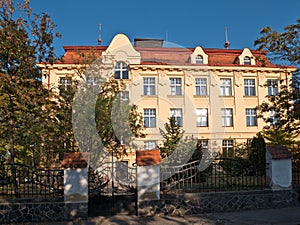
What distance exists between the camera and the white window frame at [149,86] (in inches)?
1021

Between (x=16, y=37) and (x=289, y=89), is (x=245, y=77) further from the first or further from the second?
(x=16, y=37)

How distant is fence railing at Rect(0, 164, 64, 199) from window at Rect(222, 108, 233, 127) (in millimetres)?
20165

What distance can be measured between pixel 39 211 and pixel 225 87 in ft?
72.2

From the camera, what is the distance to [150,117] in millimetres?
25703

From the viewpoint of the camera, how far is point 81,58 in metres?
16.0

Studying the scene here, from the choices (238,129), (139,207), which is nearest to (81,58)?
(139,207)

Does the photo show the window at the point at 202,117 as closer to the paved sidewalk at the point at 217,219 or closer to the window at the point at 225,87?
the window at the point at 225,87

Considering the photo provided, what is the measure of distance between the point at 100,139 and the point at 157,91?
1305 centimetres

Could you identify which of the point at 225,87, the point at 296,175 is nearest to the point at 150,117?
the point at 225,87

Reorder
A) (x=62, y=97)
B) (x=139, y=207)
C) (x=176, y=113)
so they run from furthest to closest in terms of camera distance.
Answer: (x=176, y=113)
(x=62, y=97)
(x=139, y=207)

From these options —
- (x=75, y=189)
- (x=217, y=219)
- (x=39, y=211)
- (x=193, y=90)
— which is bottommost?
(x=217, y=219)

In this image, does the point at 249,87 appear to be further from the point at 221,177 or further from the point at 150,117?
the point at 221,177

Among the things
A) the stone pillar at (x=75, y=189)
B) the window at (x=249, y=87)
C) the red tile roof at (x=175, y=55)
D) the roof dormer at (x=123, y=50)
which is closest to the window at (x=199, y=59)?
the red tile roof at (x=175, y=55)

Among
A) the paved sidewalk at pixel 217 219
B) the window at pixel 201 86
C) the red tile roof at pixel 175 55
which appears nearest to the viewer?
the paved sidewalk at pixel 217 219
